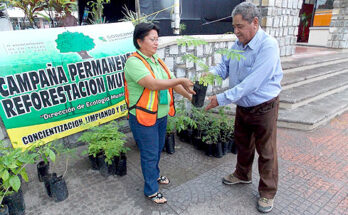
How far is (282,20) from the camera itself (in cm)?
830

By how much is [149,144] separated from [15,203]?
1660 millimetres

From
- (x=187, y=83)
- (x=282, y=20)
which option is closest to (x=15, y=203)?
(x=187, y=83)

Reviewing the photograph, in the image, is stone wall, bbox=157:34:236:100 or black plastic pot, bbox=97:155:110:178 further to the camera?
stone wall, bbox=157:34:236:100

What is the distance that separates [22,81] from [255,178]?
3611 mm

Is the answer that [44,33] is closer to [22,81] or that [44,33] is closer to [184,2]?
[22,81]

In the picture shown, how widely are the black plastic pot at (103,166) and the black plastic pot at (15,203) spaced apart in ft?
3.33

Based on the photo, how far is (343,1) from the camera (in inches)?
442

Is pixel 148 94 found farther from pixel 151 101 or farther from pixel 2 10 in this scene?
pixel 2 10

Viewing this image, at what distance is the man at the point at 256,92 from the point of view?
2.31 metres

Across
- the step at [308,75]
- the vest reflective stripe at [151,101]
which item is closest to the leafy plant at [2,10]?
the vest reflective stripe at [151,101]

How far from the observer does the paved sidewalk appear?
2768 millimetres

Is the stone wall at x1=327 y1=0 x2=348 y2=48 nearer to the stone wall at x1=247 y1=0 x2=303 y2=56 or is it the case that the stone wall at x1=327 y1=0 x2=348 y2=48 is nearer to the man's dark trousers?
the stone wall at x1=247 y1=0 x2=303 y2=56

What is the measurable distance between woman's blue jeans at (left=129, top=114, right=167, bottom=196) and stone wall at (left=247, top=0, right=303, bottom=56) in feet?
22.1

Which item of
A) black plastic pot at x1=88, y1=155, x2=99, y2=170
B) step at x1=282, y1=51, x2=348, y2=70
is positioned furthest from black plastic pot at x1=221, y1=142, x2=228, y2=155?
step at x1=282, y1=51, x2=348, y2=70
